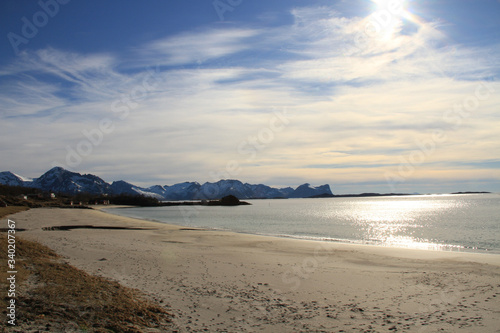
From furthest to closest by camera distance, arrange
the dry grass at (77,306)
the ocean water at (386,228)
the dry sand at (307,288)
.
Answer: the ocean water at (386,228), the dry sand at (307,288), the dry grass at (77,306)

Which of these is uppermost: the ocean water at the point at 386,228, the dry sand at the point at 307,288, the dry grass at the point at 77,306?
the dry grass at the point at 77,306

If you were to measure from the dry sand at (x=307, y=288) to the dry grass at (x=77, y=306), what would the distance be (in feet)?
2.88

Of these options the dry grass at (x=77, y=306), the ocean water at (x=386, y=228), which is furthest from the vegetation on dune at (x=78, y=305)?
the ocean water at (x=386, y=228)

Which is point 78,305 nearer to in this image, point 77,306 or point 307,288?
point 77,306

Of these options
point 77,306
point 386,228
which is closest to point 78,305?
point 77,306

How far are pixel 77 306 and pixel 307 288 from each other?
793 cm

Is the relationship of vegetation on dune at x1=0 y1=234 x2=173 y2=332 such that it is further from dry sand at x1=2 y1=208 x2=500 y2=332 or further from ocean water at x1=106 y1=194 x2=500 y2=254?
ocean water at x1=106 y1=194 x2=500 y2=254

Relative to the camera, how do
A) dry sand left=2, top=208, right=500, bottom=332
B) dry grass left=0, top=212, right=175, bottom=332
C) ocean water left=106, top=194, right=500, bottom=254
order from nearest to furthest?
dry grass left=0, top=212, right=175, bottom=332
dry sand left=2, top=208, right=500, bottom=332
ocean water left=106, top=194, right=500, bottom=254

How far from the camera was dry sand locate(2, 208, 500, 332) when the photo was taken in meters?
9.23

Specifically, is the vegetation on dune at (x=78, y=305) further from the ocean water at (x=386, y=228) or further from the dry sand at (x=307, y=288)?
the ocean water at (x=386, y=228)

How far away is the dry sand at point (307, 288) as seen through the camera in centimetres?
923

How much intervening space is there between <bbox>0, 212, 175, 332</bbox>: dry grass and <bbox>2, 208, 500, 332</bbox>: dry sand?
0.88 m

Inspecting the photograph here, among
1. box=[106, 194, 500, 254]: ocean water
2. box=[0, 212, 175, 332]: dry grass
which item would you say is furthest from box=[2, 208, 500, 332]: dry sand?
box=[106, 194, 500, 254]: ocean water

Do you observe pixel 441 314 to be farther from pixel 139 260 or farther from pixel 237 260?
pixel 139 260
